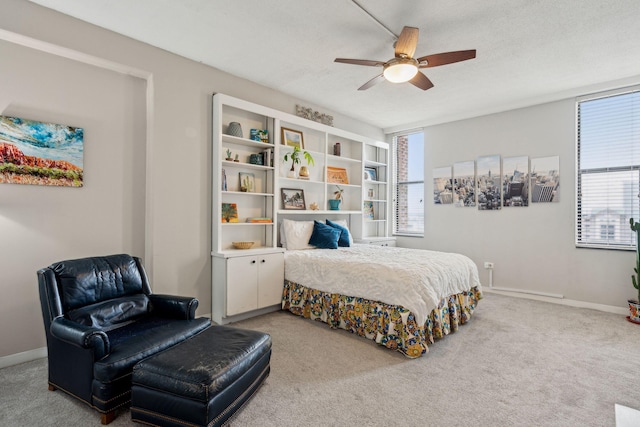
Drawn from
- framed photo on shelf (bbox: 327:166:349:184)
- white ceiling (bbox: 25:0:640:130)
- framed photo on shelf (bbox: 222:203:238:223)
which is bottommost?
framed photo on shelf (bbox: 222:203:238:223)

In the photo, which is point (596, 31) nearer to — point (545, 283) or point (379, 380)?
point (545, 283)

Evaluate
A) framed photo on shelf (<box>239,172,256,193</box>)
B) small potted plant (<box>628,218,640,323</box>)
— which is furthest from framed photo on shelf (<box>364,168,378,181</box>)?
small potted plant (<box>628,218,640,323</box>)

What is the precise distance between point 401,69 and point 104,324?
9.95 feet

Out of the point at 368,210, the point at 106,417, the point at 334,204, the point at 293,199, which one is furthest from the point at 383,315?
the point at 368,210

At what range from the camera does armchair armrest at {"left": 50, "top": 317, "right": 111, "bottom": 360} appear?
1809mm

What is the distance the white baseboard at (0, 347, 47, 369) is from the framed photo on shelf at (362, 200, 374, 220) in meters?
4.52

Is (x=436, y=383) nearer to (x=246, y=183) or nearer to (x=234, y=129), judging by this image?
(x=246, y=183)

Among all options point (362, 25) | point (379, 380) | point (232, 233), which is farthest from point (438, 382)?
point (362, 25)

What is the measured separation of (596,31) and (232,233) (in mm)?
4154

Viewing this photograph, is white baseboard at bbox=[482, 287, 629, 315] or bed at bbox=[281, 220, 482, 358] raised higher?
bed at bbox=[281, 220, 482, 358]

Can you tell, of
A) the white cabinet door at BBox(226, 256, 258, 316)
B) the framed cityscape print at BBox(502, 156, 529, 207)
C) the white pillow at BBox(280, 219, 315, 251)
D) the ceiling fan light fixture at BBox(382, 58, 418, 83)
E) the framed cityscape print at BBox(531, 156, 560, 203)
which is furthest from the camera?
the framed cityscape print at BBox(502, 156, 529, 207)

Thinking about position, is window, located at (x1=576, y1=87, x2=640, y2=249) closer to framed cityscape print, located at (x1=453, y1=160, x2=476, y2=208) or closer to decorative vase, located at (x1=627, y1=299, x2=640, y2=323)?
decorative vase, located at (x1=627, y1=299, x2=640, y2=323)

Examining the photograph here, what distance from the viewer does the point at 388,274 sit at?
9.71 feet

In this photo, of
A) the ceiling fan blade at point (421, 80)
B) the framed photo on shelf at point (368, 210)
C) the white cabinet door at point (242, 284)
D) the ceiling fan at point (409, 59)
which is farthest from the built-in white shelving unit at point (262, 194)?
the ceiling fan blade at point (421, 80)
